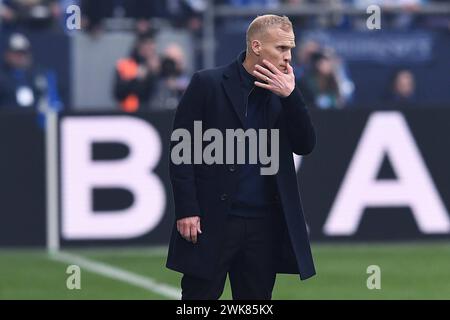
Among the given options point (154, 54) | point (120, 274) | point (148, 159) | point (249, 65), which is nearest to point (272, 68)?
point (249, 65)

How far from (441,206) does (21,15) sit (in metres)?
6.84

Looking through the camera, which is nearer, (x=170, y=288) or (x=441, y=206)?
(x=170, y=288)

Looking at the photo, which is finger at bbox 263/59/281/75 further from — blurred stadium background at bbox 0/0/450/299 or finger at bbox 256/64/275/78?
blurred stadium background at bbox 0/0/450/299

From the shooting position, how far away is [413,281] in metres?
14.0

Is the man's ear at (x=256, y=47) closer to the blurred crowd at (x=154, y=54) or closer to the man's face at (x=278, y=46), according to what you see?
the man's face at (x=278, y=46)

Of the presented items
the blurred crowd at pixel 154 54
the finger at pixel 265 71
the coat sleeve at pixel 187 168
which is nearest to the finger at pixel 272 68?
the finger at pixel 265 71

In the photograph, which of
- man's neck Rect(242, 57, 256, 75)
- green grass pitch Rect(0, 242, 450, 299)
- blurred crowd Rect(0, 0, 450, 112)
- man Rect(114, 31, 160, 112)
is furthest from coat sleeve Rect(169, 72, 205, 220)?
man Rect(114, 31, 160, 112)

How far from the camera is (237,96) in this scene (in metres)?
8.64

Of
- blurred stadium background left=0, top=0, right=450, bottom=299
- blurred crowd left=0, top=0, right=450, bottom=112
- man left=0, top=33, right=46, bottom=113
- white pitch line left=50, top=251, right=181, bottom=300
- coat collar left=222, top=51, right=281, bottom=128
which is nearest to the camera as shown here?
coat collar left=222, top=51, right=281, bottom=128

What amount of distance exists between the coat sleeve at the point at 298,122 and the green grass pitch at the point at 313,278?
4.36m

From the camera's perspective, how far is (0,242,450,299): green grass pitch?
1319cm

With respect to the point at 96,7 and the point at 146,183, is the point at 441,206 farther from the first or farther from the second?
the point at 96,7
